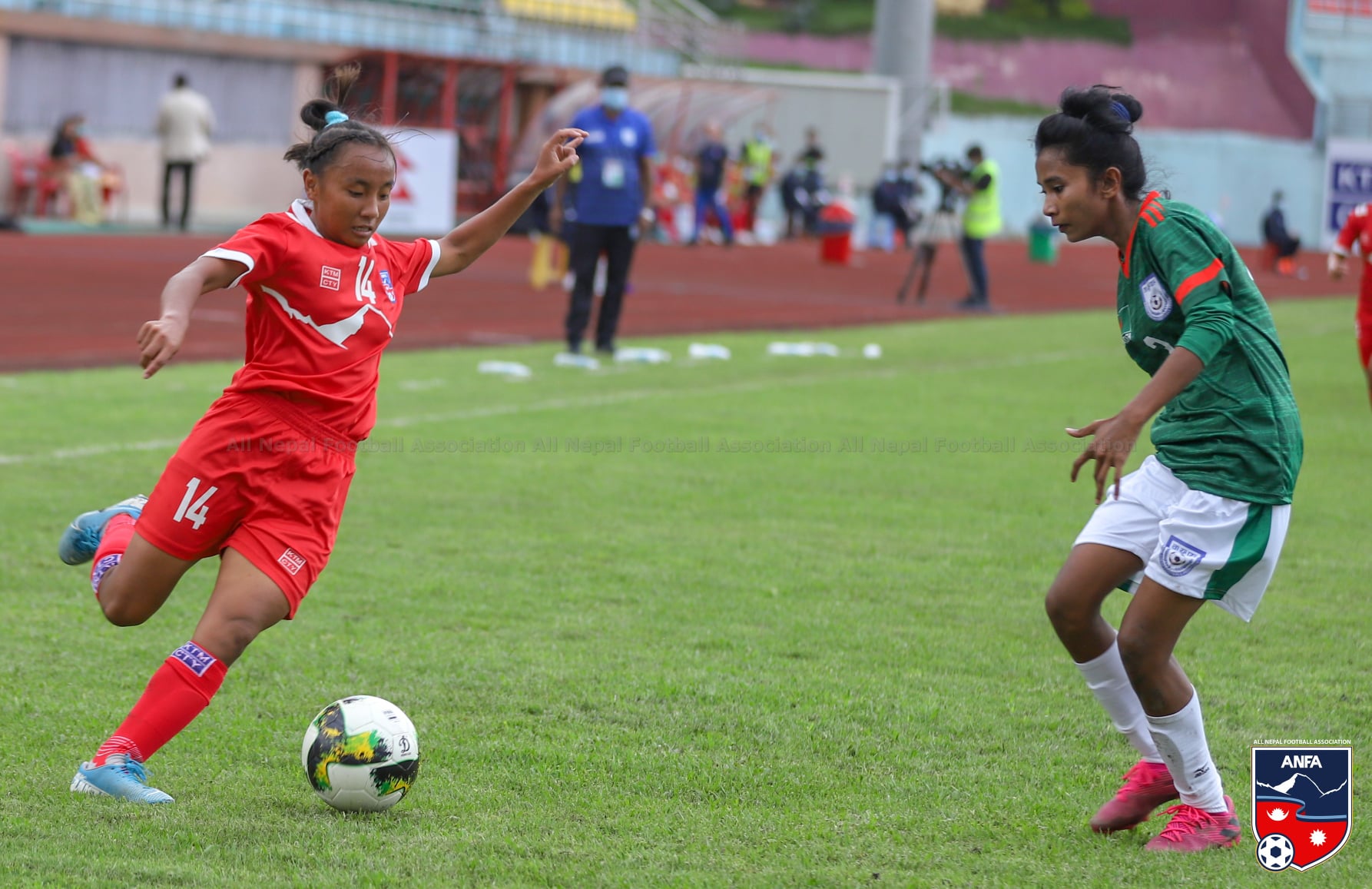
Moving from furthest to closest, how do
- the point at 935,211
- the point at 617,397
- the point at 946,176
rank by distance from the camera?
1. the point at 935,211
2. the point at 946,176
3. the point at 617,397

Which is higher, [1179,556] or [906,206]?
[906,206]

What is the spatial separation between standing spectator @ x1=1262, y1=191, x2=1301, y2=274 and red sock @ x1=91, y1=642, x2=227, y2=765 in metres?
35.0

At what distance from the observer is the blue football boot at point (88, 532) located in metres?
4.60

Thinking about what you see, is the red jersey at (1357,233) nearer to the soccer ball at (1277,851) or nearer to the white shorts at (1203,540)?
the white shorts at (1203,540)

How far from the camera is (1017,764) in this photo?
4.44 m

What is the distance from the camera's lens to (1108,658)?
13.1 ft

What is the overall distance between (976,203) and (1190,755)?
16.8 m

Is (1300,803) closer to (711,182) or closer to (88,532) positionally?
(88,532)

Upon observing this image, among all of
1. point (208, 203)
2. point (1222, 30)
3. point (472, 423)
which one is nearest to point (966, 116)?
point (1222, 30)

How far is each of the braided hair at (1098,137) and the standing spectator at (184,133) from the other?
23.5 metres

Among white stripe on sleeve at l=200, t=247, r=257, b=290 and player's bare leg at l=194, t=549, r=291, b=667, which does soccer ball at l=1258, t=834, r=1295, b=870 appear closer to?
player's bare leg at l=194, t=549, r=291, b=667

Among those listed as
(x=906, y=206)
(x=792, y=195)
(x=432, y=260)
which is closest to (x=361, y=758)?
(x=432, y=260)

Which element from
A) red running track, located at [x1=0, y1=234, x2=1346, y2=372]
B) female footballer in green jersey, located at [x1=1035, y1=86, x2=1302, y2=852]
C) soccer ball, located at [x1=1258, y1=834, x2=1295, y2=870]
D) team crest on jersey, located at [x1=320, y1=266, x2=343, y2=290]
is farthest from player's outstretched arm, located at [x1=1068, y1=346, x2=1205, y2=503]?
red running track, located at [x1=0, y1=234, x2=1346, y2=372]

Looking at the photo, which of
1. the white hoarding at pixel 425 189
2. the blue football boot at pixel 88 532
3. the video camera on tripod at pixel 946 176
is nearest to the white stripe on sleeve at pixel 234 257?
the blue football boot at pixel 88 532
